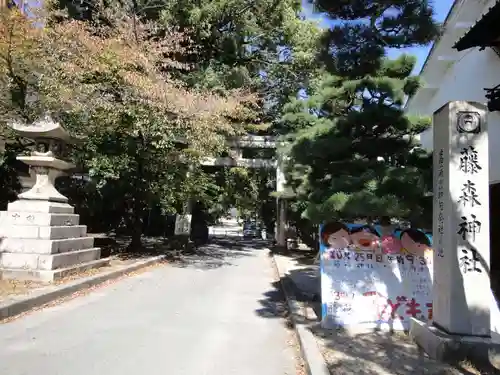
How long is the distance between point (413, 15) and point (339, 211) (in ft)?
11.0

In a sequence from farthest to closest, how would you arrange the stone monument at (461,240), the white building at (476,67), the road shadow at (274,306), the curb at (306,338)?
the white building at (476,67), the road shadow at (274,306), the stone monument at (461,240), the curb at (306,338)

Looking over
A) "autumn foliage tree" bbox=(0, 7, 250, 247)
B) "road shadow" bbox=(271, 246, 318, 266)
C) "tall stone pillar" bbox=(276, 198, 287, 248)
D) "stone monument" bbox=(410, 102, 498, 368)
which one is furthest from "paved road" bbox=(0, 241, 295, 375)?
"tall stone pillar" bbox=(276, 198, 287, 248)

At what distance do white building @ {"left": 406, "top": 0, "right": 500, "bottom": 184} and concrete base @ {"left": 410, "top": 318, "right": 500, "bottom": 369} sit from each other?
4.69 m

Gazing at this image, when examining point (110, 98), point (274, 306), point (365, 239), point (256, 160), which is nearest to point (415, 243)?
point (365, 239)

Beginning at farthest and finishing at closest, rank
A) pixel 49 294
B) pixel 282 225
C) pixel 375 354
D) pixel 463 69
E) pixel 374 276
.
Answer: pixel 282 225 < pixel 463 69 < pixel 49 294 < pixel 374 276 < pixel 375 354

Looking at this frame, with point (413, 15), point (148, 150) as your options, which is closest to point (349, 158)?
point (413, 15)

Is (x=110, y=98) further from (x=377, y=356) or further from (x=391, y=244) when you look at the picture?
(x=377, y=356)

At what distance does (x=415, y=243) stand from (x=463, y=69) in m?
9.04

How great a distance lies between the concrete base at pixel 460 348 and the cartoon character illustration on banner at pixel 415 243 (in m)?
1.71

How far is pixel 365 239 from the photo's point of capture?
768cm

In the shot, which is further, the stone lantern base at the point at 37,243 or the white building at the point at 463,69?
the white building at the point at 463,69

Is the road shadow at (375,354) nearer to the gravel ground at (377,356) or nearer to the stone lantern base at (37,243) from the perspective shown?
the gravel ground at (377,356)

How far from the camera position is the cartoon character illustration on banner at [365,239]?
7.66 m

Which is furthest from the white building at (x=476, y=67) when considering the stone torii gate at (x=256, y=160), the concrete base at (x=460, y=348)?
the stone torii gate at (x=256, y=160)
